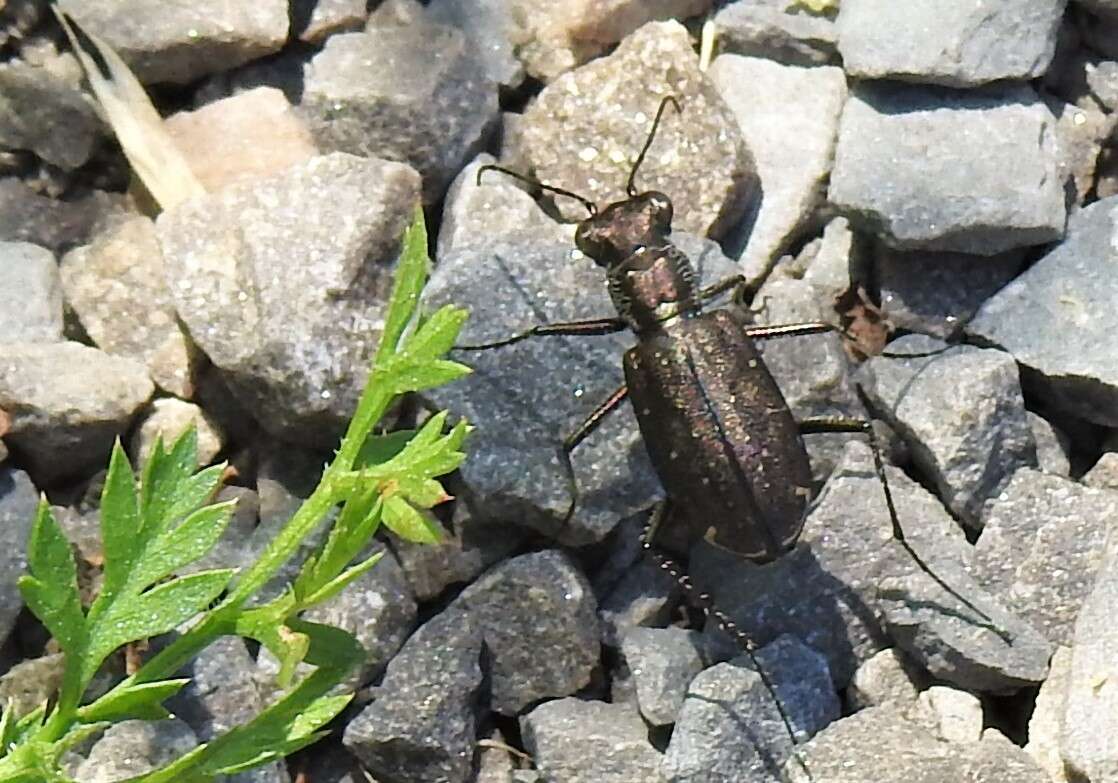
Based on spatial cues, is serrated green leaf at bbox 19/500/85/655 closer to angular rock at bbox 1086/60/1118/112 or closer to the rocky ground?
the rocky ground

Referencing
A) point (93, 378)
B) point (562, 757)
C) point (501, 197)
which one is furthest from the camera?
point (501, 197)

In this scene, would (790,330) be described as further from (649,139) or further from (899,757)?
(899,757)

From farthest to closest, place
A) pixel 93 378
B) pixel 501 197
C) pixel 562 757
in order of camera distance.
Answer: pixel 501 197, pixel 93 378, pixel 562 757

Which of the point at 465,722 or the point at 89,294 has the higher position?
the point at 89,294

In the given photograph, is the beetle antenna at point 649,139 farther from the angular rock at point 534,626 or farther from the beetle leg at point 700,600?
the angular rock at point 534,626

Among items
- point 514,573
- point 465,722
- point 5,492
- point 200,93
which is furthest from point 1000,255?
point 5,492

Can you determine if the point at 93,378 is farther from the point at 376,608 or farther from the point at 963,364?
the point at 963,364

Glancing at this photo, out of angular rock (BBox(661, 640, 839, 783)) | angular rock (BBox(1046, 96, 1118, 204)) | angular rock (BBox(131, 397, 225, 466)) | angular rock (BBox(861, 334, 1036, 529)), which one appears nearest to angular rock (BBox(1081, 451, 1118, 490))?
angular rock (BBox(861, 334, 1036, 529))

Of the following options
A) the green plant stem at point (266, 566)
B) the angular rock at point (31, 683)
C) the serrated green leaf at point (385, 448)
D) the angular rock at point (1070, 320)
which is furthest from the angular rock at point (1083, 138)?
the angular rock at point (31, 683)
